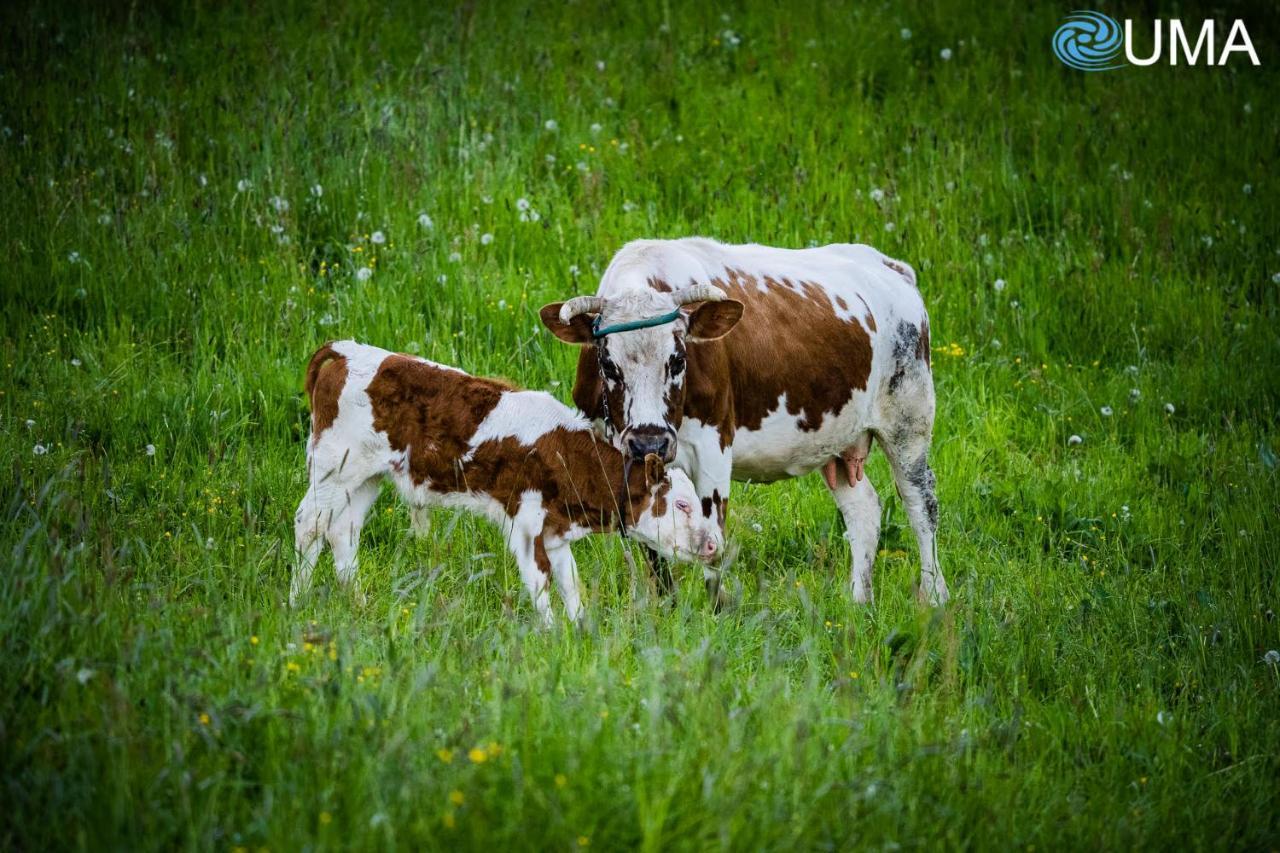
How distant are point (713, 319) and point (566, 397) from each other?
2736 millimetres

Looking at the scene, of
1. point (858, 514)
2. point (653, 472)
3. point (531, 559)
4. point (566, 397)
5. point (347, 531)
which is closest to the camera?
point (653, 472)

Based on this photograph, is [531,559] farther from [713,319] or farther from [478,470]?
[713,319]

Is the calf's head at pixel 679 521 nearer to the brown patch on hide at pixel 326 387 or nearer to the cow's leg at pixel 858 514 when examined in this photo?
the cow's leg at pixel 858 514

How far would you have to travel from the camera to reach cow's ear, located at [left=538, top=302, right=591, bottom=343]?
6.57 m

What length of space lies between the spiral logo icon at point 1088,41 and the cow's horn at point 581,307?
28.6ft

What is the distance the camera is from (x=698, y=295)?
6578mm

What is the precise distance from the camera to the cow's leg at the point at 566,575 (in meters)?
6.73

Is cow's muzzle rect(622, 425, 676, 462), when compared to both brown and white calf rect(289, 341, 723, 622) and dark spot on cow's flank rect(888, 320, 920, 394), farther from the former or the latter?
dark spot on cow's flank rect(888, 320, 920, 394)

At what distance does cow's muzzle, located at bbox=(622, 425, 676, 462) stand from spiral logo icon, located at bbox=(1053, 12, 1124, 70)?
8986 millimetres

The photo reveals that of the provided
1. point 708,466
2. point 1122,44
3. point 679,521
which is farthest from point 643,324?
point 1122,44

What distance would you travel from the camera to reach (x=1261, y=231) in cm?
1144

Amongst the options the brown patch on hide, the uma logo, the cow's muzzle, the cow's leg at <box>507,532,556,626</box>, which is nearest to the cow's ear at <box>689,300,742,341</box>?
the cow's muzzle

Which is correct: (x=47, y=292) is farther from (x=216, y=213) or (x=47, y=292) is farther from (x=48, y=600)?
(x=48, y=600)

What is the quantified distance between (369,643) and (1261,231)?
9136 millimetres
